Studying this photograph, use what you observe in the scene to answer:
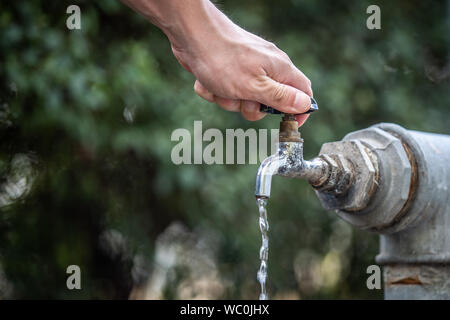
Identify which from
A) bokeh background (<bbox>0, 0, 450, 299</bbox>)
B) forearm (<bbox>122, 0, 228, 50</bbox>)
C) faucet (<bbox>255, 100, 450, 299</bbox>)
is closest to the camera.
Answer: forearm (<bbox>122, 0, 228, 50</bbox>)

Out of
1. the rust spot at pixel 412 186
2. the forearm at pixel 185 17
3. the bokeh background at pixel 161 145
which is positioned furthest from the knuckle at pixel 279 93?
the bokeh background at pixel 161 145

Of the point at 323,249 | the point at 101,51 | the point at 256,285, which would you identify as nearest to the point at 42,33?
the point at 101,51

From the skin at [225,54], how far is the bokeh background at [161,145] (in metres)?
0.53

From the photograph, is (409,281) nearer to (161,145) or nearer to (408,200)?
(408,200)

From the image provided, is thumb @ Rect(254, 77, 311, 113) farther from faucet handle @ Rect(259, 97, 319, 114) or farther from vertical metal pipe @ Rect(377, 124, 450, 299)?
vertical metal pipe @ Rect(377, 124, 450, 299)

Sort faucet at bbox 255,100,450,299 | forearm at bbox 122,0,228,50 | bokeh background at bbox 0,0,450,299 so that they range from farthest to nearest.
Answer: bokeh background at bbox 0,0,450,299
faucet at bbox 255,100,450,299
forearm at bbox 122,0,228,50

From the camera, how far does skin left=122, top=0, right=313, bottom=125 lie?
2.27ft

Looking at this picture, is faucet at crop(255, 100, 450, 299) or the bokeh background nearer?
faucet at crop(255, 100, 450, 299)

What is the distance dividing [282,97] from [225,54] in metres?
0.09

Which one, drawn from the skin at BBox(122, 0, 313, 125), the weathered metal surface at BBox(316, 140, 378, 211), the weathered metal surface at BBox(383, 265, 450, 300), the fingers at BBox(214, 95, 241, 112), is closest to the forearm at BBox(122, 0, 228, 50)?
the skin at BBox(122, 0, 313, 125)

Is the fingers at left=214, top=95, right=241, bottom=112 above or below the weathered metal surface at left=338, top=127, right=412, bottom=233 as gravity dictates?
above

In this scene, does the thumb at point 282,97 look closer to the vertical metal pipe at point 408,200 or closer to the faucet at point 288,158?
the faucet at point 288,158

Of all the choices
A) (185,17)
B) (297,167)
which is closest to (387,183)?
(297,167)

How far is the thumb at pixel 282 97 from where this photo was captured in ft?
2.30
